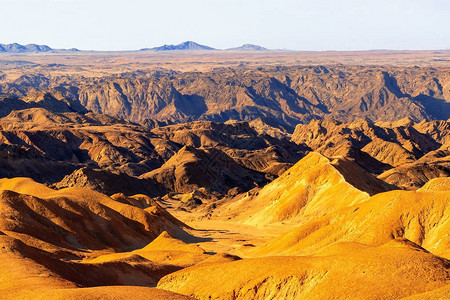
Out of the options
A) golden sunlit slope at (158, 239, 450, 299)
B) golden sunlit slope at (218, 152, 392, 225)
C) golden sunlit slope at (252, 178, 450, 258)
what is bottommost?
golden sunlit slope at (218, 152, 392, 225)

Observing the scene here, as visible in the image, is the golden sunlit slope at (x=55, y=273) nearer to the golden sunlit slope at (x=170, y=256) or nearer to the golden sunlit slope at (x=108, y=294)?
the golden sunlit slope at (x=108, y=294)

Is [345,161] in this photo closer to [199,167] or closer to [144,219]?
[144,219]

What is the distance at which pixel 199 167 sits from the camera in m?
172

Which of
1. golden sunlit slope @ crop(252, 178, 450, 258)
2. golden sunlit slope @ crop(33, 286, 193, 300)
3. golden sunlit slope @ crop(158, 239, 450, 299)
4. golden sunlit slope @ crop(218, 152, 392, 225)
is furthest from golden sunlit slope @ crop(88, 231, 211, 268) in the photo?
golden sunlit slope @ crop(218, 152, 392, 225)

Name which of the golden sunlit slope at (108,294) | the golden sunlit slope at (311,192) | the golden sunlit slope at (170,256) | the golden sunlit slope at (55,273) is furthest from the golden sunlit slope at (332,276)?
the golden sunlit slope at (311,192)

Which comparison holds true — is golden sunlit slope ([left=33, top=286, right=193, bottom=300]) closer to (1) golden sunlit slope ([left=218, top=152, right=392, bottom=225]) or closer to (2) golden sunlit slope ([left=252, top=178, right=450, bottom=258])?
(2) golden sunlit slope ([left=252, top=178, right=450, bottom=258])

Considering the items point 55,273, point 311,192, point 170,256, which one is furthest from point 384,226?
point 311,192

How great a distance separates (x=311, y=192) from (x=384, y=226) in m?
40.2

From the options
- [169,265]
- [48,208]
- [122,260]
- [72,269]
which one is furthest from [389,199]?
[48,208]

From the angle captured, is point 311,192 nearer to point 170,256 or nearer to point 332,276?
point 170,256

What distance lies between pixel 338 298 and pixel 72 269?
23.1m

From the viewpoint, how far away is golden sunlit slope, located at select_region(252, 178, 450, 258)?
69250 millimetres

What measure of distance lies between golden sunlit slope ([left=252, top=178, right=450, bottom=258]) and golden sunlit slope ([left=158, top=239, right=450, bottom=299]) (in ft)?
55.1

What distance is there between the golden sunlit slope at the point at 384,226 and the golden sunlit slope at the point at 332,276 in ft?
55.1
